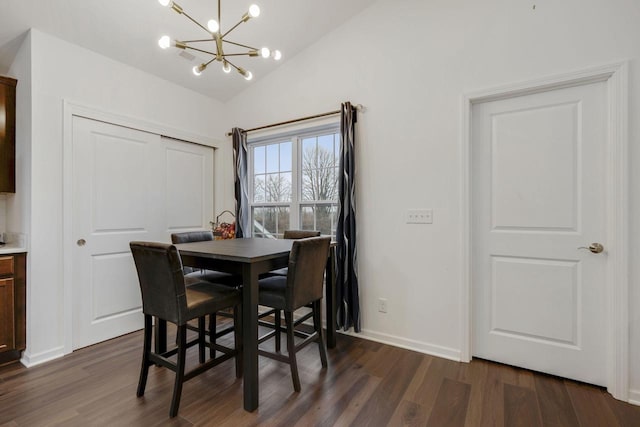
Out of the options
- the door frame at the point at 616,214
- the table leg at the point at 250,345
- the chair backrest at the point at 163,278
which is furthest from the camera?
the door frame at the point at 616,214

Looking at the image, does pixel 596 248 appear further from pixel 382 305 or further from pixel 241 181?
pixel 241 181

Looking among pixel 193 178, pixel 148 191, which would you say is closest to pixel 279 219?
pixel 193 178

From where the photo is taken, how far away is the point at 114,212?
2895 mm

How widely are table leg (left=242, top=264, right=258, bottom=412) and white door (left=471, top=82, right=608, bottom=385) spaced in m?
1.75

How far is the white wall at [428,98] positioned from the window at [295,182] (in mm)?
385

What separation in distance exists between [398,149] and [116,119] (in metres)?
2.63

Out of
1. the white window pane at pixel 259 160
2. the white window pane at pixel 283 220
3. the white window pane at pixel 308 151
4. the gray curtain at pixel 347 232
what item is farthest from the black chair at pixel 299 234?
the white window pane at pixel 259 160

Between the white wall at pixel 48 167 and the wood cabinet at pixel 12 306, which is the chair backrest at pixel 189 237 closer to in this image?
the white wall at pixel 48 167

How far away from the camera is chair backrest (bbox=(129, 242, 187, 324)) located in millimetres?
1693

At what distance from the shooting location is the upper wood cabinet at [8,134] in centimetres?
249

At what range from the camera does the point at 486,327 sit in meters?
2.42

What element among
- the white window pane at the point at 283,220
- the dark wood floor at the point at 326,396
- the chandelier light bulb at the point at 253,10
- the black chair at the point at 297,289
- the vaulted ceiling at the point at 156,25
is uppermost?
the vaulted ceiling at the point at 156,25

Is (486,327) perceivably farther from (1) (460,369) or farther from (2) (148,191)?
(2) (148,191)

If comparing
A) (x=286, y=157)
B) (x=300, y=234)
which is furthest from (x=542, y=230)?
(x=286, y=157)
